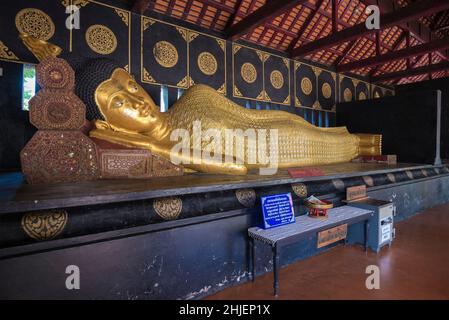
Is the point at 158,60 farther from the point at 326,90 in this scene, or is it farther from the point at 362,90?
the point at 362,90

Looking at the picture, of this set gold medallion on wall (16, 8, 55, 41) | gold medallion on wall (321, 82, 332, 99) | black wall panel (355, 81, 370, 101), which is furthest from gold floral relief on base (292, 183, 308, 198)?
black wall panel (355, 81, 370, 101)

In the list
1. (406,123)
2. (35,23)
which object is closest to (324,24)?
(406,123)

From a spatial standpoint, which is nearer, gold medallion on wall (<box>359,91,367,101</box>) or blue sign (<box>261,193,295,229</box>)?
blue sign (<box>261,193,295,229</box>)

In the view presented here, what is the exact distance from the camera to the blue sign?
1540 millimetres

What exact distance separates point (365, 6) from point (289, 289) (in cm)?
573

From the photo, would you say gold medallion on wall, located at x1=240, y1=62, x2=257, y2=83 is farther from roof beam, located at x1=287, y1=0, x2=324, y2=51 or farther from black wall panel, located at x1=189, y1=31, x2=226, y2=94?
roof beam, located at x1=287, y1=0, x2=324, y2=51

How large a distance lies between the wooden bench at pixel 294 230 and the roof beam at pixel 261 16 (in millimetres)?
2731

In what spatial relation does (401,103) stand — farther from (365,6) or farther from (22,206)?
(22,206)

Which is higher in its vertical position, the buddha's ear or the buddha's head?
the buddha's head

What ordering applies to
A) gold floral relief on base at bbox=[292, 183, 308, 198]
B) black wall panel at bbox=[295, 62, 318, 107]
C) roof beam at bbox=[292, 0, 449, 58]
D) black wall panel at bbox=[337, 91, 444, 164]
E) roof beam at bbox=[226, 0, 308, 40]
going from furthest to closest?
black wall panel at bbox=[295, 62, 318, 107] → black wall panel at bbox=[337, 91, 444, 164] → roof beam at bbox=[292, 0, 449, 58] → roof beam at bbox=[226, 0, 308, 40] → gold floral relief on base at bbox=[292, 183, 308, 198]

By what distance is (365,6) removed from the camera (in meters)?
4.92

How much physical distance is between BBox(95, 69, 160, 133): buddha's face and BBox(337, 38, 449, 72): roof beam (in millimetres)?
5319

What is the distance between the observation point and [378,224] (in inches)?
78.8
